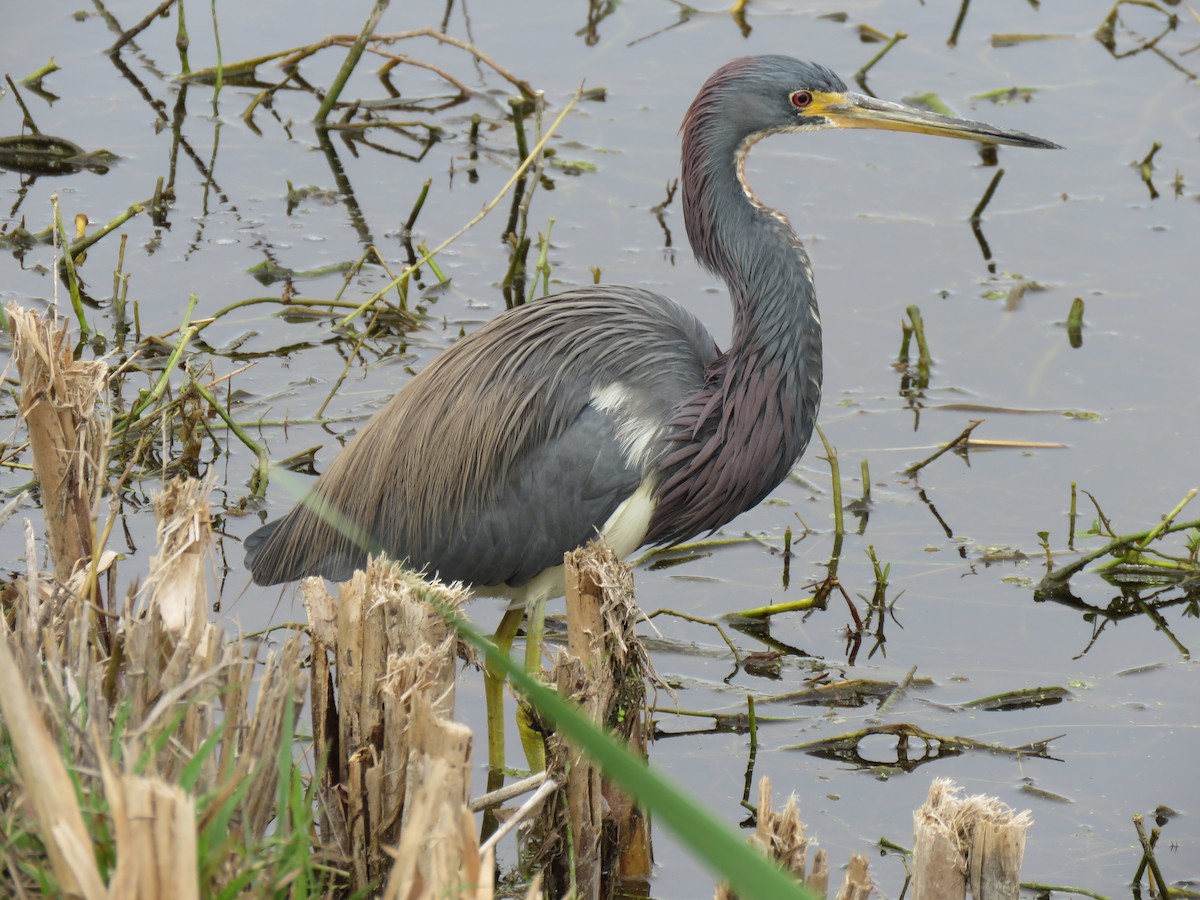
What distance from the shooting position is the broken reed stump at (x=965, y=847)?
311cm

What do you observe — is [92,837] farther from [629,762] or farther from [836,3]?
[836,3]

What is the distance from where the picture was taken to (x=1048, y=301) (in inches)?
296

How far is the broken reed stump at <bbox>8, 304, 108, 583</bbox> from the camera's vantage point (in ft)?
11.8

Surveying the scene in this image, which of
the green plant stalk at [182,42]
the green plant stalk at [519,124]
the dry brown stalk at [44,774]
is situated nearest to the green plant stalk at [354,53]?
the green plant stalk at [519,124]

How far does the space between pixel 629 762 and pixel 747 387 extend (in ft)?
11.6

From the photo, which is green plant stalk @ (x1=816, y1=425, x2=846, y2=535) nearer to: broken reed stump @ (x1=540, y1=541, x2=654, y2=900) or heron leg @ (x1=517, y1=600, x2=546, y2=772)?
heron leg @ (x1=517, y1=600, x2=546, y2=772)

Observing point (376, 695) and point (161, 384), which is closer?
point (376, 695)

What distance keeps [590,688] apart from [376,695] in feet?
1.52

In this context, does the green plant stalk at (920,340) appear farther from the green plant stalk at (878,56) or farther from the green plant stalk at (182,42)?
the green plant stalk at (182,42)

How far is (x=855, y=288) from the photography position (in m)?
7.48

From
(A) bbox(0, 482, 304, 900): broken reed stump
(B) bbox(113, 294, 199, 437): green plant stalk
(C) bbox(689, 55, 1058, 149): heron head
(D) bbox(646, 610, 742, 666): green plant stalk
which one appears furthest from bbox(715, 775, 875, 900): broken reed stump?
(B) bbox(113, 294, 199, 437): green plant stalk

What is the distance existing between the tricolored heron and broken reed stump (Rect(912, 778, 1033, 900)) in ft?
6.21

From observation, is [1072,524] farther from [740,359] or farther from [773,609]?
[740,359]

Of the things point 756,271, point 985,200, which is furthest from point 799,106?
point 985,200
